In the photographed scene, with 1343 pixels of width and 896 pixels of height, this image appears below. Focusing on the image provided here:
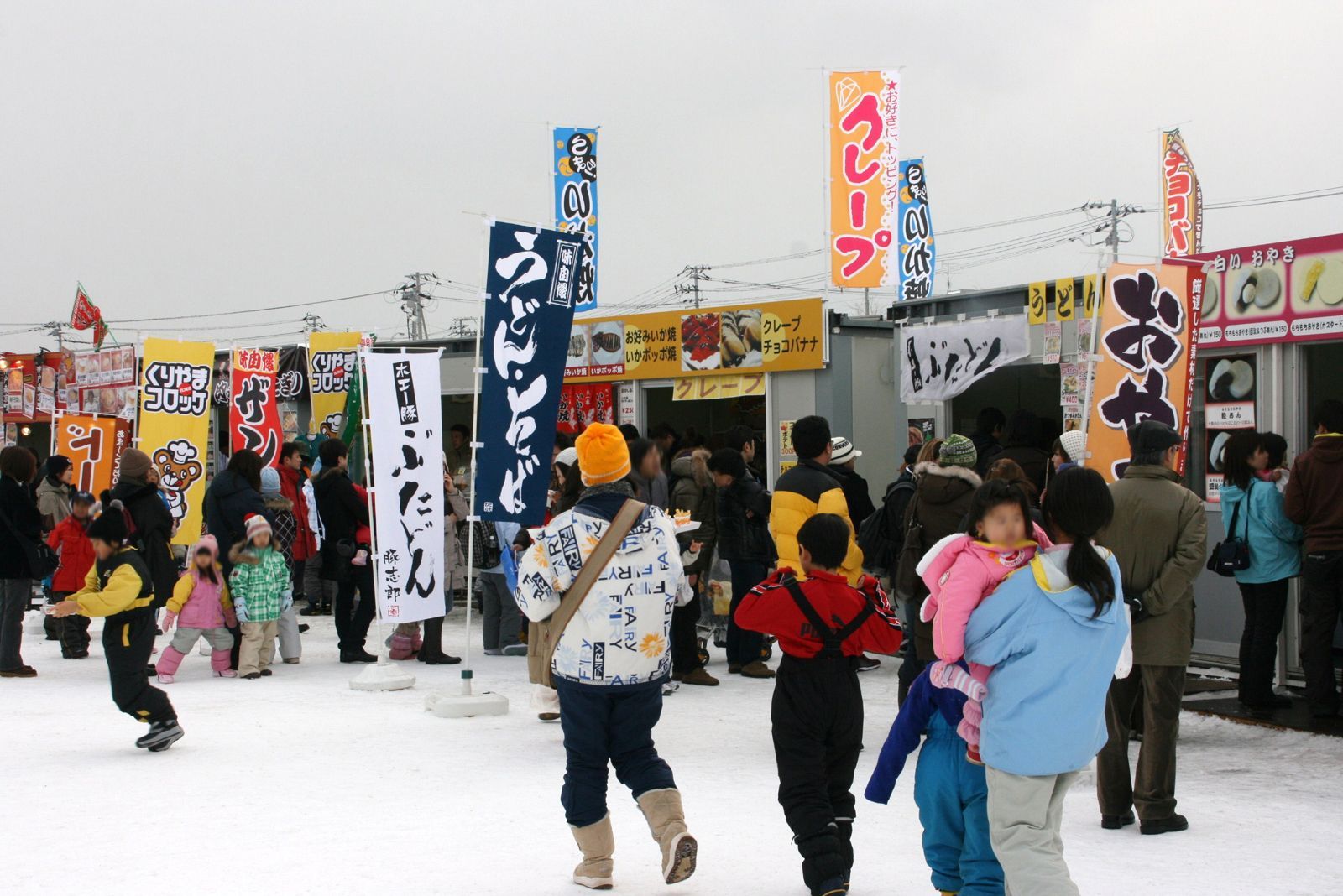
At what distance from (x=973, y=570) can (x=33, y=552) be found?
8147 mm

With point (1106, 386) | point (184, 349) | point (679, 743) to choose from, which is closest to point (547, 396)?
point (679, 743)

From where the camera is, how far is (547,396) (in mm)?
7566

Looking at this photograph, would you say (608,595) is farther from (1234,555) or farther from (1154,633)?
(1234,555)

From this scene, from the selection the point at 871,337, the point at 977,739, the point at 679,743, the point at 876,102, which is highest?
the point at 876,102

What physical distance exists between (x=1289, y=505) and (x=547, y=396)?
4.48 m

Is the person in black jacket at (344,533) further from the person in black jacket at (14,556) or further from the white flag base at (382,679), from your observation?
the person in black jacket at (14,556)

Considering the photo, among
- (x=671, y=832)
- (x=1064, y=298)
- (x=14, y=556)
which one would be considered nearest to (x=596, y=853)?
(x=671, y=832)

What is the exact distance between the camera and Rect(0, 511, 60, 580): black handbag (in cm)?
922

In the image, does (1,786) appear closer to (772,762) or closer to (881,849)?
(772,762)

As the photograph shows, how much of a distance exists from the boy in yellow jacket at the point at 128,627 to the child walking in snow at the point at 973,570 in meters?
4.63

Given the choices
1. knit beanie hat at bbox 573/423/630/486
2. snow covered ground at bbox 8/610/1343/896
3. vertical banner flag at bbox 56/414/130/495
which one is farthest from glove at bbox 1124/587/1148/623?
vertical banner flag at bbox 56/414/130/495

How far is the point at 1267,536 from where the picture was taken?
7.40m

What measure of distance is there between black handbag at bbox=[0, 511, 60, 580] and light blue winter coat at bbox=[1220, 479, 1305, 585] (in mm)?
8554

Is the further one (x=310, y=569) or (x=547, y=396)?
(x=310, y=569)
